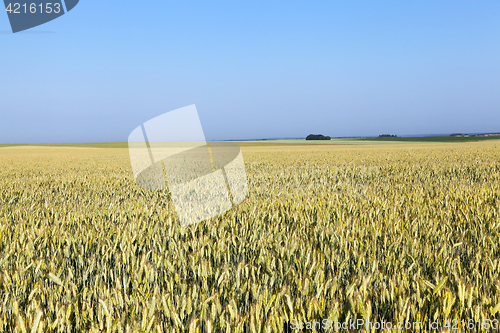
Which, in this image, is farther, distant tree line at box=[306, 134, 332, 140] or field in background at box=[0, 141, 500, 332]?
distant tree line at box=[306, 134, 332, 140]

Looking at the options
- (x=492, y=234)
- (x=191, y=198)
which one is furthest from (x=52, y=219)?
(x=492, y=234)

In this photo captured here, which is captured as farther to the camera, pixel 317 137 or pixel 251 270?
pixel 317 137

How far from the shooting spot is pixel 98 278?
2605 millimetres

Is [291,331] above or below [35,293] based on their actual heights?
below

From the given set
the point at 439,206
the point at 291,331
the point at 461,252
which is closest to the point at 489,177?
the point at 439,206

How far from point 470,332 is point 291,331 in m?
0.91

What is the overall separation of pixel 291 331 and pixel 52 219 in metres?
4.21

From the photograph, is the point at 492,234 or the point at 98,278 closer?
the point at 98,278

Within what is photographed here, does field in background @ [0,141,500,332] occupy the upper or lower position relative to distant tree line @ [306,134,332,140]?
lower

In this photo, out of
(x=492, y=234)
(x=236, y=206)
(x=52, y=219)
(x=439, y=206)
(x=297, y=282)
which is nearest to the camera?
(x=297, y=282)

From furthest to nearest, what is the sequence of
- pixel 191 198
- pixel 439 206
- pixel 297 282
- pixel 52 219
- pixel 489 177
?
pixel 489 177 < pixel 191 198 < pixel 439 206 < pixel 52 219 < pixel 297 282

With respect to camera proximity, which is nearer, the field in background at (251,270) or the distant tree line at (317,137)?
the field in background at (251,270)

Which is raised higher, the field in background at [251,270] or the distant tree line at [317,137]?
the distant tree line at [317,137]

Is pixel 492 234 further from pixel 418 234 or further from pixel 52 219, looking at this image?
pixel 52 219
